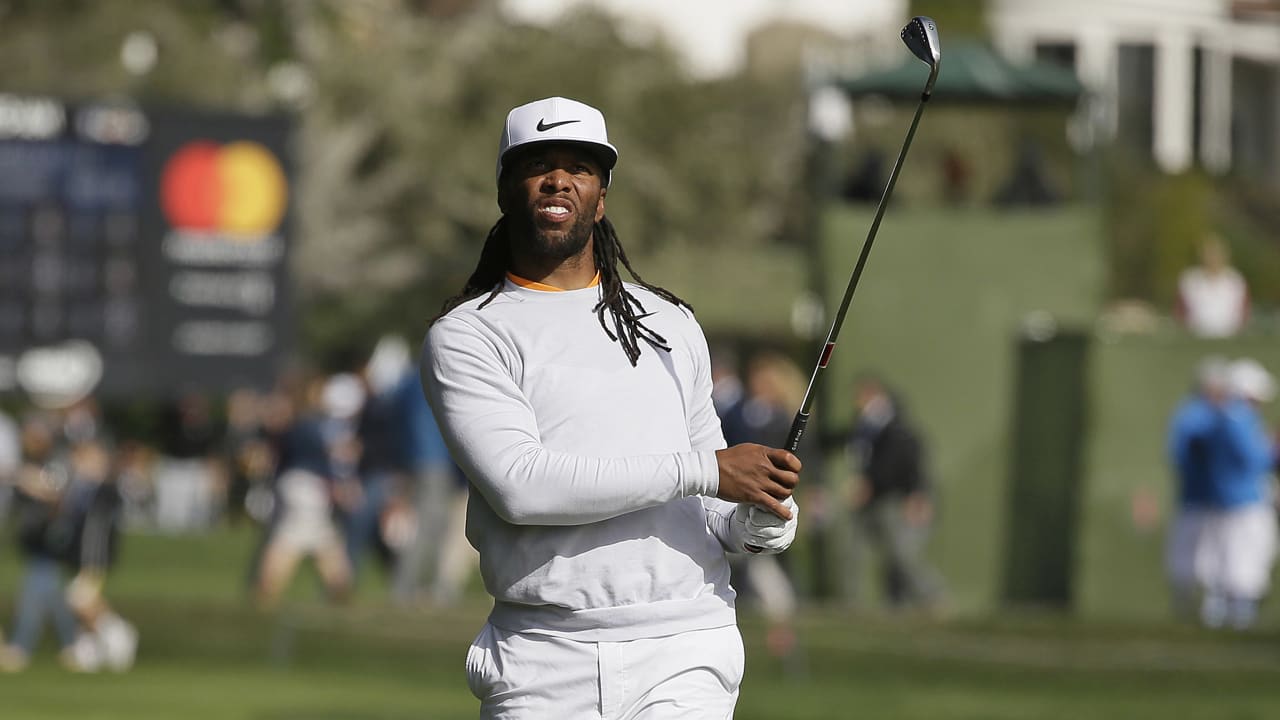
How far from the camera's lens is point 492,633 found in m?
4.61

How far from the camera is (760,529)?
4527 mm

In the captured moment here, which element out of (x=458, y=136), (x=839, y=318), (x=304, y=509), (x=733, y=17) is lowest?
(x=304, y=509)

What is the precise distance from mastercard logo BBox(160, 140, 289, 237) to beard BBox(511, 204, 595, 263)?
13362mm

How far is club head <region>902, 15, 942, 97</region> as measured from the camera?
4.52 m

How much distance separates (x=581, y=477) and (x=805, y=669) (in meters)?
9.61

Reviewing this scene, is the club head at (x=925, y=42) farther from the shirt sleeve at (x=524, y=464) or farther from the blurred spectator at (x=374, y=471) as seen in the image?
the blurred spectator at (x=374, y=471)

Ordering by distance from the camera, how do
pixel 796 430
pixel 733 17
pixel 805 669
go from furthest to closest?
pixel 733 17 → pixel 805 669 → pixel 796 430

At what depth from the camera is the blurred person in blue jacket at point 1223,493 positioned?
651 inches


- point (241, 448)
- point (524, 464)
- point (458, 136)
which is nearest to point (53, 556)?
point (524, 464)

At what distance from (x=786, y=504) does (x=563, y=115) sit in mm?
843

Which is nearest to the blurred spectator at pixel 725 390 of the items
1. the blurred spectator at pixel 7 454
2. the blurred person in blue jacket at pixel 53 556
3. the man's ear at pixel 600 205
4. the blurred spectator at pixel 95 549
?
the blurred spectator at pixel 95 549

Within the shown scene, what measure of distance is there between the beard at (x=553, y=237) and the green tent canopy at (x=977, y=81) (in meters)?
14.1

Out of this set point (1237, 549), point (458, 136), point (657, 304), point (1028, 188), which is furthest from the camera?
point (458, 136)

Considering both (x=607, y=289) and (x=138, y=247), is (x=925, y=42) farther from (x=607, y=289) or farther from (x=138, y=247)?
(x=138, y=247)
